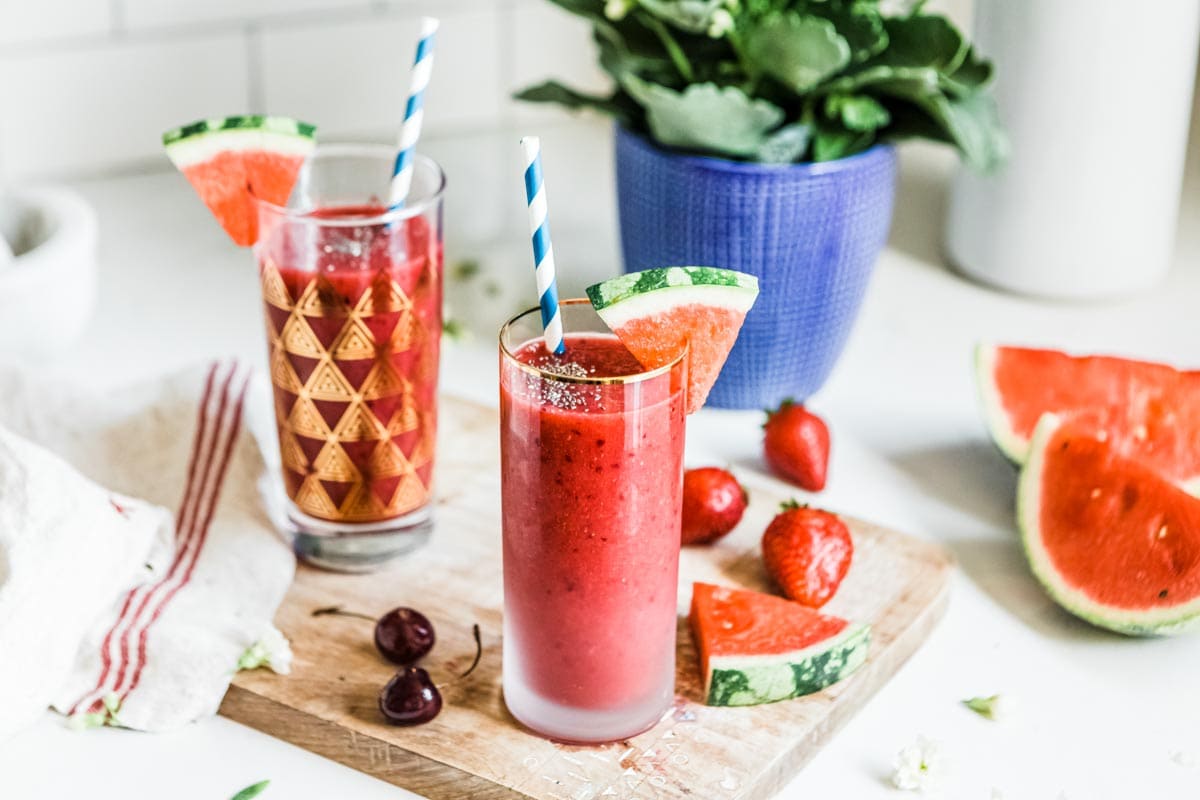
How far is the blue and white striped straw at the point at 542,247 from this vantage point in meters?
1.00

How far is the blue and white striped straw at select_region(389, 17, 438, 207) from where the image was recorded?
117cm

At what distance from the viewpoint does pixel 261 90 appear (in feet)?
6.84

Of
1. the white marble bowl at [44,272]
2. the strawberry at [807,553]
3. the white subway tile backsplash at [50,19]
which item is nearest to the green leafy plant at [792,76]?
the strawberry at [807,553]

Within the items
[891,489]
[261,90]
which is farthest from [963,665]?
[261,90]

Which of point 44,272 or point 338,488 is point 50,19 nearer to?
point 44,272

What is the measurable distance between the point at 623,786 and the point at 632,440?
246 millimetres

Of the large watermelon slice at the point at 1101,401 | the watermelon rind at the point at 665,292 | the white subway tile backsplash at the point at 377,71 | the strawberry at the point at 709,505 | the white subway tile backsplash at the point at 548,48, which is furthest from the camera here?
the white subway tile backsplash at the point at 548,48

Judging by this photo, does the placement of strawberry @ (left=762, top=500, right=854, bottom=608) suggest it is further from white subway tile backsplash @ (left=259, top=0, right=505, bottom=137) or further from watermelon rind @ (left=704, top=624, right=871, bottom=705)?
white subway tile backsplash @ (left=259, top=0, right=505, bottom=137)

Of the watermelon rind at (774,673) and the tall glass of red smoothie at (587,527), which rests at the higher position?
the tall glass of red smoothie at (587,527)

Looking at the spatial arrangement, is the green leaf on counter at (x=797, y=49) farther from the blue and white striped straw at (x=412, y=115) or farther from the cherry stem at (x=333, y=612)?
Answer: the cherry stem at (x=333, y=612)

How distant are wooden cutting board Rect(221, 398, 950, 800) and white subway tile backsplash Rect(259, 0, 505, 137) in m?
0.91

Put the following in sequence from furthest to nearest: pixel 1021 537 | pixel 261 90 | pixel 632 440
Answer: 1. pixel 261 90
2. pixel 1021 537
3. pixel 632 440

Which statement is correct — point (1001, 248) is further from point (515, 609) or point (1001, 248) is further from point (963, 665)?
point (515, 609)

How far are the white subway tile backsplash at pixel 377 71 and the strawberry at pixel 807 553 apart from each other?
1107 millimetres
